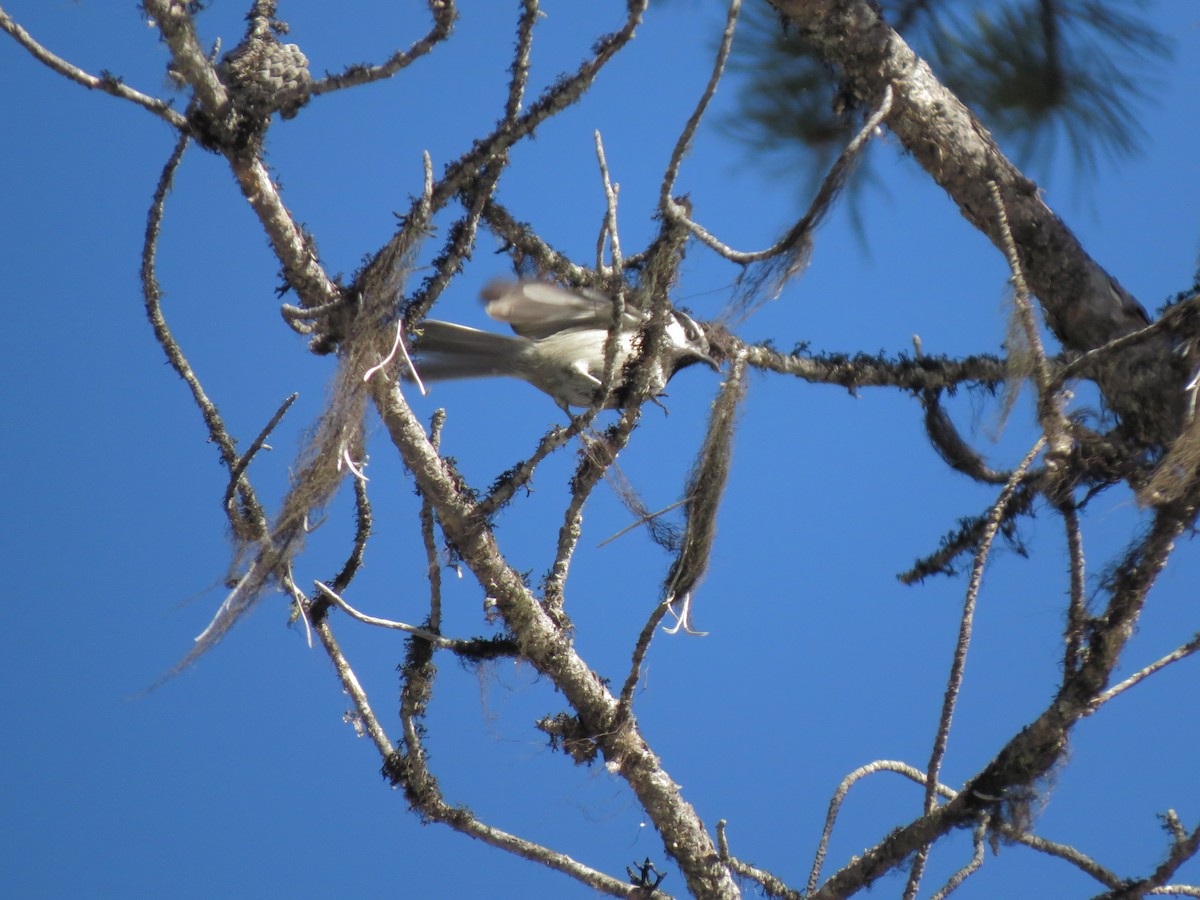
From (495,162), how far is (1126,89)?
5.48 ft

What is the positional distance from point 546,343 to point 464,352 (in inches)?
5.4

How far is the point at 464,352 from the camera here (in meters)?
1.94

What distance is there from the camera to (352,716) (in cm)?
185

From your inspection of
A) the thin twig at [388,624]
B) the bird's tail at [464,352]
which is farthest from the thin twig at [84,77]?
the thin twig at [388,624]

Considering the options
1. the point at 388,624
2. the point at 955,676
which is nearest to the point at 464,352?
the point at 388,624

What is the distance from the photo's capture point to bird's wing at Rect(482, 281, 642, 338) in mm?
1880

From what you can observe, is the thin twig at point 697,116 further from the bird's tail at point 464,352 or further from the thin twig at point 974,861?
the thin twig at point 974,861

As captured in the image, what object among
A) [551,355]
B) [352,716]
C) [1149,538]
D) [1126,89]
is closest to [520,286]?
[551,355]

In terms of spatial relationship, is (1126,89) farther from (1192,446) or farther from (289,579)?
(289,579)

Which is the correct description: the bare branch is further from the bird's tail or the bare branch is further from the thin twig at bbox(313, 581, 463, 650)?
the thin twig at bbox(313, 581, 463, 650)

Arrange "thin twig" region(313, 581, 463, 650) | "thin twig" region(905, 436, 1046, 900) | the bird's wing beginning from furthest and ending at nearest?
the bird's wing → "thin twig" region(313, 581, 463, 650) → "thin twig" region(905, 436, 1046, 900)

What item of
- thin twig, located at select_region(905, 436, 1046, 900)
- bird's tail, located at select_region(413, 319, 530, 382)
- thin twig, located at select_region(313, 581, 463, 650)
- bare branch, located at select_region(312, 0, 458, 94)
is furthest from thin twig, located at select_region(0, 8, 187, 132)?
thin twig, located at select_region(905, 436, 1046, 900)

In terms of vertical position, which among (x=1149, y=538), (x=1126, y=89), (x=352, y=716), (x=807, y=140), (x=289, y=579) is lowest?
(x=1149, y=538)

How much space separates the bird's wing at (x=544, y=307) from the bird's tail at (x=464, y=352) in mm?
37
